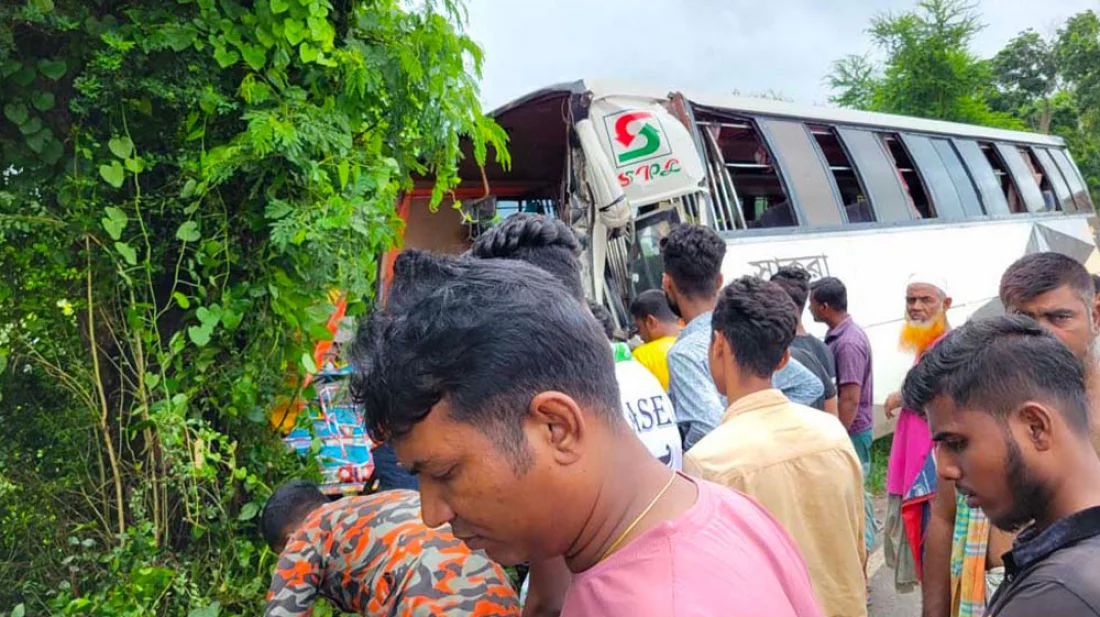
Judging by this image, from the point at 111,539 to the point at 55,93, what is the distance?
5.12ft

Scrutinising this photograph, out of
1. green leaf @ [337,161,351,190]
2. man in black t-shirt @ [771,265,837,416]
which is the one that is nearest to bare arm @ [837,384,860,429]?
man in black t-shirt @ [771,265,837,416]

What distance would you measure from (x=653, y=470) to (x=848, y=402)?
4.04 metres

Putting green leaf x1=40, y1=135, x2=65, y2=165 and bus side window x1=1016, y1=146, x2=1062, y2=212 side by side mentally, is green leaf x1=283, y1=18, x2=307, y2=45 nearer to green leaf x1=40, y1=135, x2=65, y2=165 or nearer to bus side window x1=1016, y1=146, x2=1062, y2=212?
green leaf x1=40, y1=135, x2=65, y2=165

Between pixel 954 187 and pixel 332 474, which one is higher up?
pixel 954 187

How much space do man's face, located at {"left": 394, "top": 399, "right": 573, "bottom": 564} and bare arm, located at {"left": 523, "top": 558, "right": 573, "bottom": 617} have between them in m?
0.28

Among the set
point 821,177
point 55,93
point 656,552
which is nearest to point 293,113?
point 55,93

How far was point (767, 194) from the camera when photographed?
928 centimetres

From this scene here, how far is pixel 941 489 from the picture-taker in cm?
248

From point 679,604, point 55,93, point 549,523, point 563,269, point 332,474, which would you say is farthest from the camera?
point 332,474

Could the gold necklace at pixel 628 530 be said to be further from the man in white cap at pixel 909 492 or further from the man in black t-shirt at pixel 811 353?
the man in black t-shirt at pixel 811 353

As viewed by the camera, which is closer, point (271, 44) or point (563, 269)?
point (563, 269)

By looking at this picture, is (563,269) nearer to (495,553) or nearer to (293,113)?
(293,113)

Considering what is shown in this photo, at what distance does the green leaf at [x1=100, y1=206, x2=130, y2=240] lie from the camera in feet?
8.48

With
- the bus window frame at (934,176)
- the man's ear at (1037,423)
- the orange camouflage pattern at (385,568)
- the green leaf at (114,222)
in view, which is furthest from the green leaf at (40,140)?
the bus window frame at (934,176)
